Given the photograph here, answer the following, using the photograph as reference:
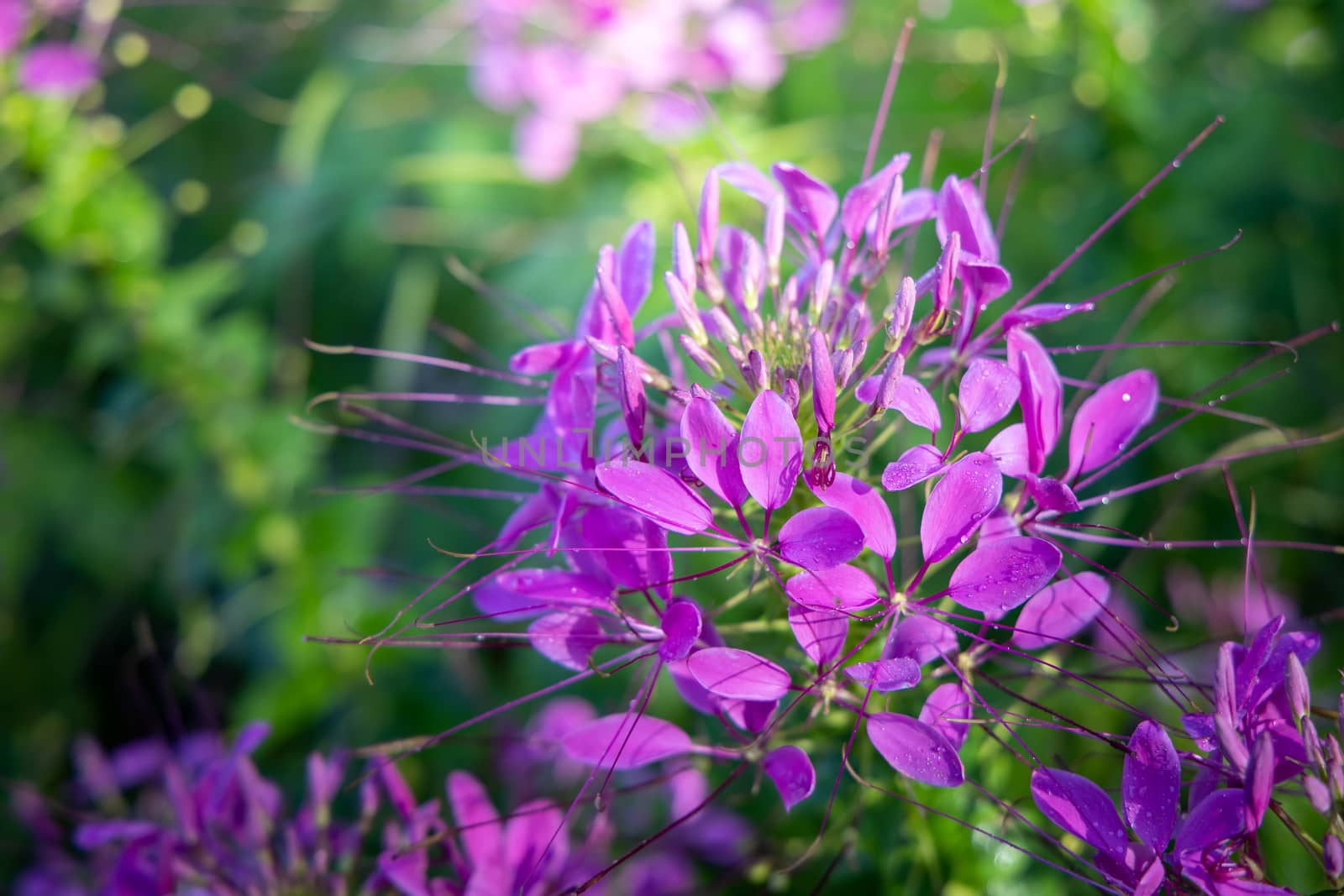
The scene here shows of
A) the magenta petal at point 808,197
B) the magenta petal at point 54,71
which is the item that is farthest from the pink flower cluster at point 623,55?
the magenta petal at point 808,197

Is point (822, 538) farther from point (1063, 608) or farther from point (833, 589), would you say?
point (1063, 608)

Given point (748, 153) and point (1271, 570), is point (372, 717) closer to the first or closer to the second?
point (748, 153)

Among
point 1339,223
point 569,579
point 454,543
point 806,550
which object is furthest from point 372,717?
point 1339,223

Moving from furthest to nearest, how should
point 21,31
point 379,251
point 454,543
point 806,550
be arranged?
point 379,251 < point 454,543 < point 21,31 < point 806,550

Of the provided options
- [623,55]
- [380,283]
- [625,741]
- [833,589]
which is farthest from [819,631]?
[380,283]

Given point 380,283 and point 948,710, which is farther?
point 380,283

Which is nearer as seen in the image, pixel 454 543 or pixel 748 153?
pixel 748 153
